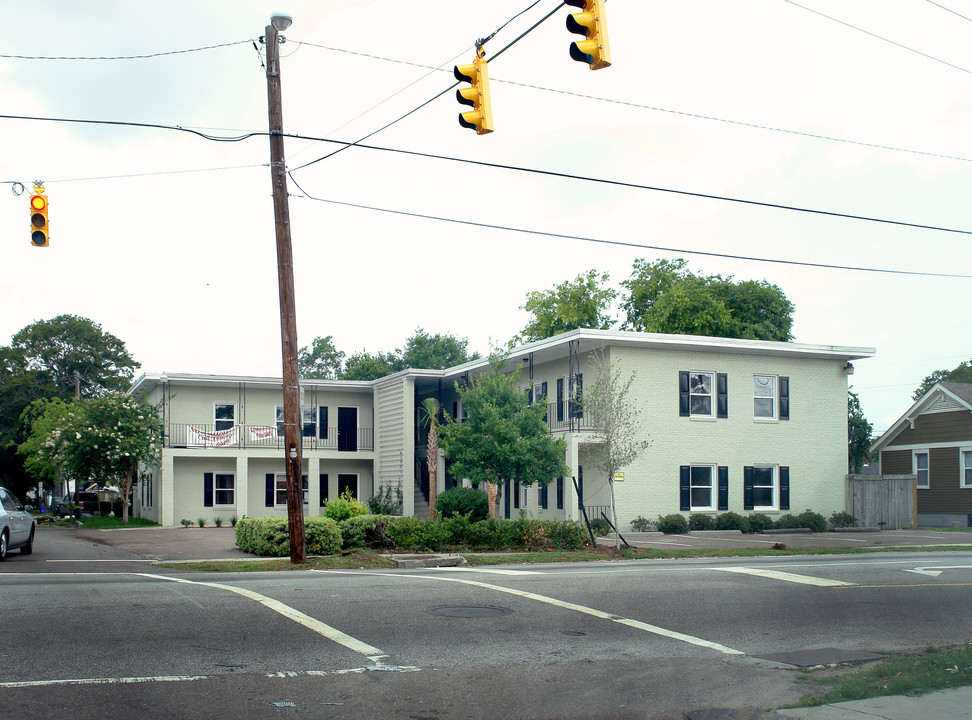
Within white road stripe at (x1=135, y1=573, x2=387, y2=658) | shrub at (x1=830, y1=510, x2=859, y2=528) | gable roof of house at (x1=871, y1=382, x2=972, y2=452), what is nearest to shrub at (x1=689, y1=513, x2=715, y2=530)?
shrub at (x1=830, y1=510, x2=859, y2=528)

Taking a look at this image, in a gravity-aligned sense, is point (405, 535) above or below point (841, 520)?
above

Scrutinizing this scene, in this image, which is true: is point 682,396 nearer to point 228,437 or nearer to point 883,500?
point 883,500

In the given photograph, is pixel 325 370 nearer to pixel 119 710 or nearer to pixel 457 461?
pixel 457 461

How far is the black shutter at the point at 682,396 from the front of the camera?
102ft

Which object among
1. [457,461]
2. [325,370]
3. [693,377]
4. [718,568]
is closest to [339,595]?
[718,568]

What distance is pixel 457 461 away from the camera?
88.8 feet

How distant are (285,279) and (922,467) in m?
34.2

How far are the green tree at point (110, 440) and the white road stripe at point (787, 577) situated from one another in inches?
1066

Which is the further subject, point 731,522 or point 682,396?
point 682,396

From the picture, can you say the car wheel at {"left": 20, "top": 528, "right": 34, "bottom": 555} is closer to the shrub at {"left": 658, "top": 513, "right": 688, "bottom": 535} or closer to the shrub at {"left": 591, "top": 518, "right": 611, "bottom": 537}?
the shrub at {"left": 591, "top": 518, "right": 611, "bottom": 537}

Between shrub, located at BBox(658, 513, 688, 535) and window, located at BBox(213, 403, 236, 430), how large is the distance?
1968 cm

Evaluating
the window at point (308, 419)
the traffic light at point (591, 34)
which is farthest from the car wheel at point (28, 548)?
the window at point (308, 419)

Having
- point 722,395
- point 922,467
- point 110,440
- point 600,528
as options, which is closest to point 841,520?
point 722,395

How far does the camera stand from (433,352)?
69.6 m
